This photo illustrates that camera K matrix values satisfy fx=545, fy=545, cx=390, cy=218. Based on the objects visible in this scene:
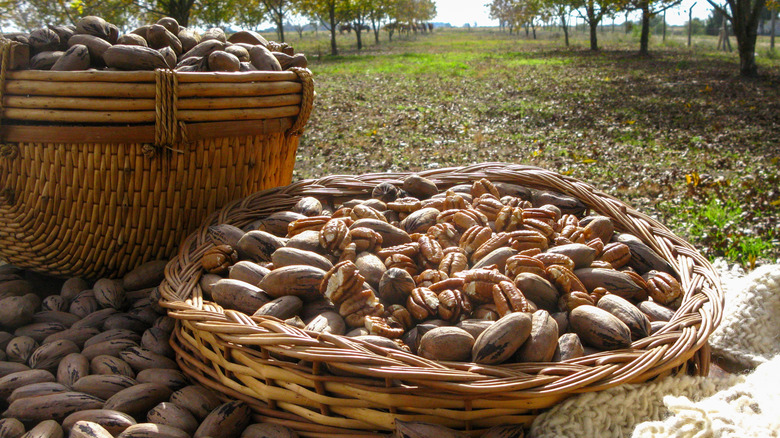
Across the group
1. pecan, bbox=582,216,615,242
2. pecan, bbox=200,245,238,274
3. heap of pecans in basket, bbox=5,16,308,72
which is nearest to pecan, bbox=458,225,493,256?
pecan, bbox=582,216,615,242

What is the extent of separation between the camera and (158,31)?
2518 mm

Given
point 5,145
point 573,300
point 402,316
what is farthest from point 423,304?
point 5,145

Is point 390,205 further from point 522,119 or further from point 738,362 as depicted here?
point 522,119


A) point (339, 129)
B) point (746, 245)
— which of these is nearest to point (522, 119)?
point (339, 129)

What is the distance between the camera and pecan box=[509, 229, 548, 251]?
6.96 ft

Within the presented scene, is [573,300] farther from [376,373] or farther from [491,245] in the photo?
[376,373]

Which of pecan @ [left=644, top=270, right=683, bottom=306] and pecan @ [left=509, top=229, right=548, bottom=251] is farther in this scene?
pecan @ [left=509, top=229, right=548, bottom=251]

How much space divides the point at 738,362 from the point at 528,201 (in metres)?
1.11

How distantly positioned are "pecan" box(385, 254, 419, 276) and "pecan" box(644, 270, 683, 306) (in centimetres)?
87

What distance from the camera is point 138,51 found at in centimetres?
218

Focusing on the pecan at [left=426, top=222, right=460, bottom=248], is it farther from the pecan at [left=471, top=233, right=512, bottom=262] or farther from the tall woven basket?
the tall woven basket

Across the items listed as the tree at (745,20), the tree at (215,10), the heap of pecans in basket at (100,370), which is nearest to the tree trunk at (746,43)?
the tree at (745,20)

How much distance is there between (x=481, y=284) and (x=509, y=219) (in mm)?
581

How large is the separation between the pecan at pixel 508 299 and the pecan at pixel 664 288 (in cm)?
58
